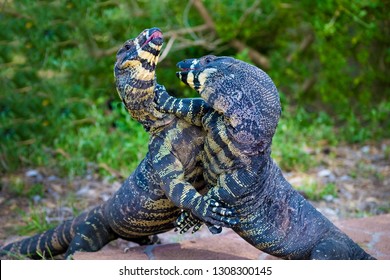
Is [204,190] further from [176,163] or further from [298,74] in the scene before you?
[298,74]

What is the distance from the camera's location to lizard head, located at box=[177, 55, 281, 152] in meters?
4.15

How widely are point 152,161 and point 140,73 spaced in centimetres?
61

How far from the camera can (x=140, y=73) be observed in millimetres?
4418

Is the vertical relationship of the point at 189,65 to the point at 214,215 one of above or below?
above

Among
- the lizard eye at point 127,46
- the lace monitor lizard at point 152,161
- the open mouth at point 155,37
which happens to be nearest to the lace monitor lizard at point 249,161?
the lace monitor lizard at point 152,161

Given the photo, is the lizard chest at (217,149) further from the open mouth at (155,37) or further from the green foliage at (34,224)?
the green foliage at (34,224)

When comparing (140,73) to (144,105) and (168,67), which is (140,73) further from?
(168,67)

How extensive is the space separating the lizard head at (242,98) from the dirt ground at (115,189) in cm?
264

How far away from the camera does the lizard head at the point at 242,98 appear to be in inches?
163

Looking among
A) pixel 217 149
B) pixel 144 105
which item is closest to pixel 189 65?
pixel 144 105

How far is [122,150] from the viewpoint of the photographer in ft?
26.7

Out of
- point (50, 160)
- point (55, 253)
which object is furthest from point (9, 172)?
point (55, 253)

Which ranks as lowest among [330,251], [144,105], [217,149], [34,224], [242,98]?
[34,224]

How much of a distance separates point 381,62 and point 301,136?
202 cm
